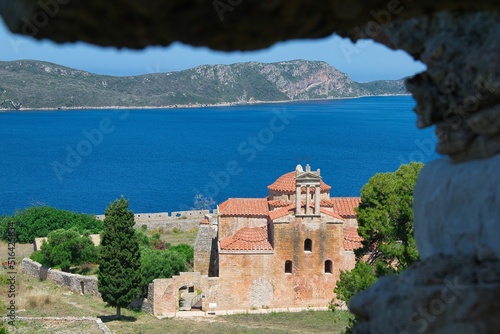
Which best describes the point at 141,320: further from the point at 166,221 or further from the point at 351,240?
Answer: the point at 166,221

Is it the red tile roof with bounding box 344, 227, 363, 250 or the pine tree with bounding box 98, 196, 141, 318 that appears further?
the red tile roof with bounding box 344, 227, 363, 250

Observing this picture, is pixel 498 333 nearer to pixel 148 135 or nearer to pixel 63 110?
pixel 148 135

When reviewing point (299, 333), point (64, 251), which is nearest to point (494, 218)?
point (299, 333)

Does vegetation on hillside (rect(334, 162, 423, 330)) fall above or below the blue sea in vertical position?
below

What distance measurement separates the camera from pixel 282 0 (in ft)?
6.15

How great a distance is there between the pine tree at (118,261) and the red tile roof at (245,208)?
4693 mm

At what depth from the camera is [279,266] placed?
24.5 meters

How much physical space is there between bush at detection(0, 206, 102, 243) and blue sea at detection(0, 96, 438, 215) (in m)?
19.4

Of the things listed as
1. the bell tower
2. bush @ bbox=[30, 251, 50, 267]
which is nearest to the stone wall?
bush @ bbox=[30, 251, 50, 267]

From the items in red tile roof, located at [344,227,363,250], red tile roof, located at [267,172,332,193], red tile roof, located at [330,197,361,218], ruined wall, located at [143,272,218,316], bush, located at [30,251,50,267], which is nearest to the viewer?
ruined wall, located at [143,272,218,316]

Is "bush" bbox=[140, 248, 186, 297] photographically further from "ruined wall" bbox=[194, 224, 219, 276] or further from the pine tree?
the pine tree

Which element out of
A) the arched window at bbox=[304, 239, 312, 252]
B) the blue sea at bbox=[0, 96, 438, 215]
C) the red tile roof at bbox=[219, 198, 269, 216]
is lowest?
the arched window at bbox=[304, 239, 312, 252]

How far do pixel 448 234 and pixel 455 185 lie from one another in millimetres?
360

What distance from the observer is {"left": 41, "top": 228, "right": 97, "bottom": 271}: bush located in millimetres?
29062
